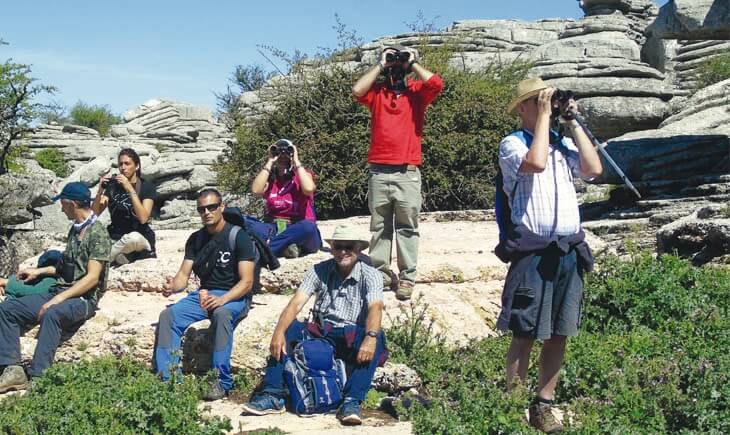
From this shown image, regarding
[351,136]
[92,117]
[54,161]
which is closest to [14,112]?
[351,136]

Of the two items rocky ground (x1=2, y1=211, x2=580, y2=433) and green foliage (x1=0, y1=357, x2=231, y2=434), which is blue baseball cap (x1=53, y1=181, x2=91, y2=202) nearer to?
rocky ground (x1=2, y1=211, x2=580, y2=433)

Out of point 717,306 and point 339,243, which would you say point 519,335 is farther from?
point 717,306

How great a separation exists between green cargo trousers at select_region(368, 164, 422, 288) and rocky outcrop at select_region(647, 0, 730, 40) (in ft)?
20.8

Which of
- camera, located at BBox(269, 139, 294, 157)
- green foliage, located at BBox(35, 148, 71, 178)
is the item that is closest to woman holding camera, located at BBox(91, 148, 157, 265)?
camera, located at BBox(269, 139, 294, 157)

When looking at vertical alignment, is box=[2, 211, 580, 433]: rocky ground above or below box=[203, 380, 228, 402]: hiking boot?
above

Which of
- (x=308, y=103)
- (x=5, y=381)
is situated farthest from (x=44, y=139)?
(x=5, y=381)

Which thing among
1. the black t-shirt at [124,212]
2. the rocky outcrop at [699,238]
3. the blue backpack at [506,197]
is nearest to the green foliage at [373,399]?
the blue backpack at [506,197]

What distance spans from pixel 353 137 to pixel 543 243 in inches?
342

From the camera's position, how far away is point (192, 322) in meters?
6.20

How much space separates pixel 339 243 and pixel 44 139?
26278mm

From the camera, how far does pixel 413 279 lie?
6.91 meters

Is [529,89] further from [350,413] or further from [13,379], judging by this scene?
[13,379]

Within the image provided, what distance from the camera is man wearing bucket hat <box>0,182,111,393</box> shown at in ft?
20.4

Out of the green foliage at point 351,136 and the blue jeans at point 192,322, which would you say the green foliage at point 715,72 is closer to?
the green foliage at point 351,136
